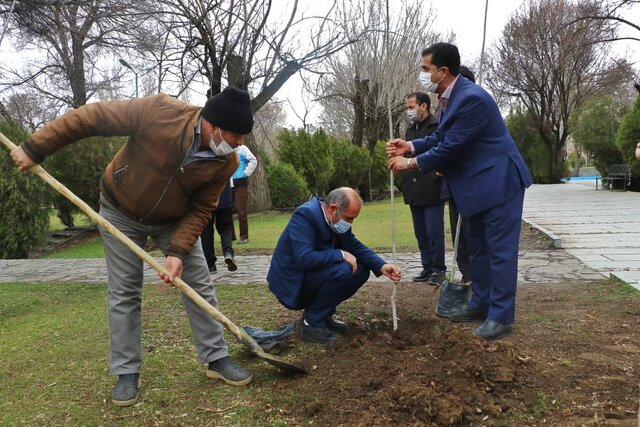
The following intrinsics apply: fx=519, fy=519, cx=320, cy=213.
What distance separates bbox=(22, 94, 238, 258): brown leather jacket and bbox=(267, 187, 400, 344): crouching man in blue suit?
0.75 m

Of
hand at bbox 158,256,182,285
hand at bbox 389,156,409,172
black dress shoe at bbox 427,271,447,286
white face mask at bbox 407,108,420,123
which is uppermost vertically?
white face mask at bbox 407,108,420,123

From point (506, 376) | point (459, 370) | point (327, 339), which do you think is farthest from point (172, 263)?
point (506, 376)

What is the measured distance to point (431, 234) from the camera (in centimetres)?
524

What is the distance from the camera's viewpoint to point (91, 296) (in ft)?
18.6

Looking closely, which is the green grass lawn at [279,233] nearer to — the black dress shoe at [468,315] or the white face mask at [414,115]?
the white face mask at [414,115]

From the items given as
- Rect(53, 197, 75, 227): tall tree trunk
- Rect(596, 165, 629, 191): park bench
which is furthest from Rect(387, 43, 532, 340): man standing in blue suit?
Rect(596, 165, 629, 191): park bench

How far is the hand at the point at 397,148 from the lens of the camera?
12.9 ft

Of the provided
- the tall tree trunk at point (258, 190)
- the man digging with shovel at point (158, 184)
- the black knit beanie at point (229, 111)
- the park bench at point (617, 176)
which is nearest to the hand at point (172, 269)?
the man digging with shovel at point (158, 184)

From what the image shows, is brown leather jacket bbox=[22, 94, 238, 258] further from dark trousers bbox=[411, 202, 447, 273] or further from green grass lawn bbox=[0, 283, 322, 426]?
dark trousers bbox=[411, 202, 447, 273]

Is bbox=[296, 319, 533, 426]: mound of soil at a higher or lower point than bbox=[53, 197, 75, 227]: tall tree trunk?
lower

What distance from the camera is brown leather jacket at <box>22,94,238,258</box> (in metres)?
2.71

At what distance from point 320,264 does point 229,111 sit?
1224 millimetres

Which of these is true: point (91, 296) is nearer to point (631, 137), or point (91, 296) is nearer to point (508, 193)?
point (508, 193)

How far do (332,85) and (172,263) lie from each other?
23643 millimetres
